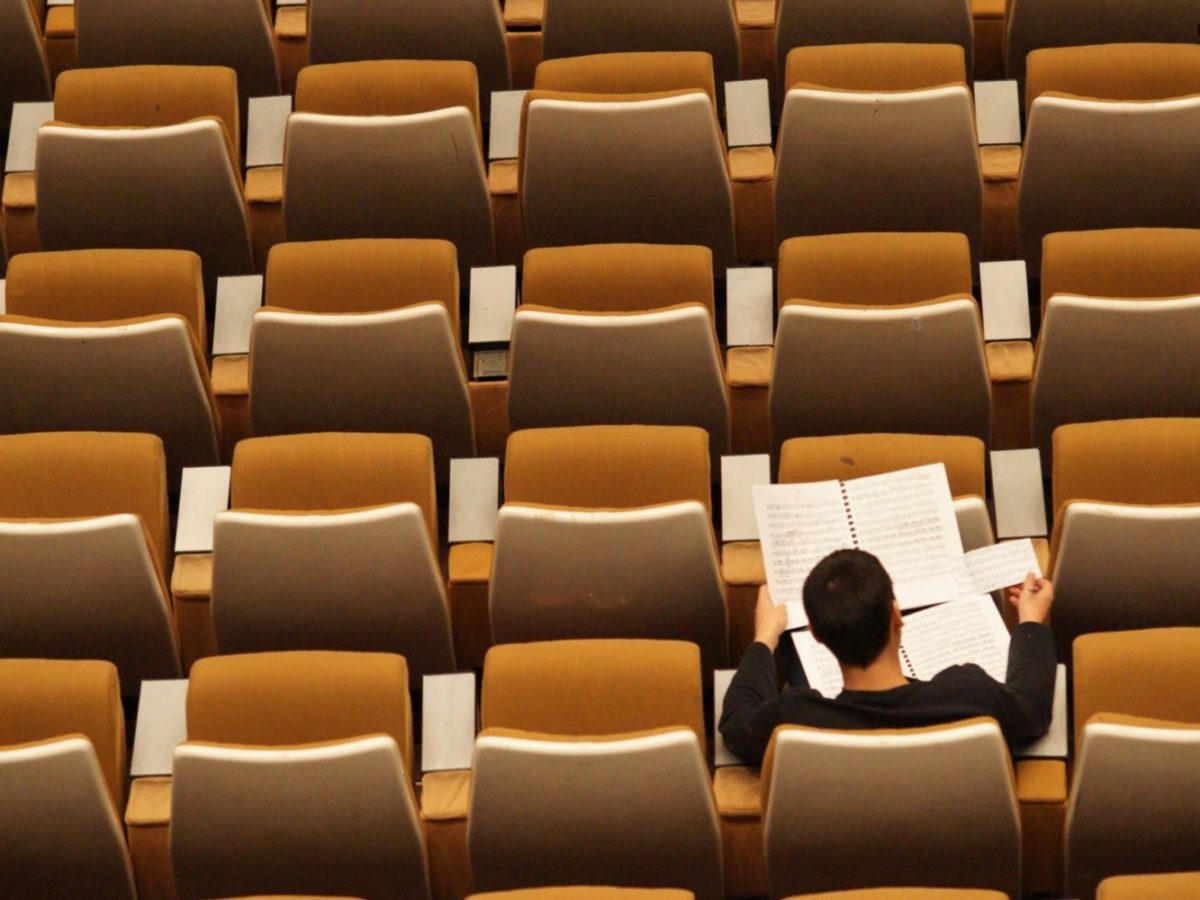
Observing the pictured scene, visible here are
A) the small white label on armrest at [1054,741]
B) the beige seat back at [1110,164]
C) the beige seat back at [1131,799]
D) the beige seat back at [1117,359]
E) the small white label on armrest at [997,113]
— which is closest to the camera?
the beige seat back at [1131,799]

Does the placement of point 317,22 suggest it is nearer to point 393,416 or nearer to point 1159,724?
point 393,416

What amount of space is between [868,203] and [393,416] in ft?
1.14

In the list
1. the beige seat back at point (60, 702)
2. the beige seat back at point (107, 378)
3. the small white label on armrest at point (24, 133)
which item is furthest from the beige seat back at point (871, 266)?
the small white label on armrest at point (24, 133)

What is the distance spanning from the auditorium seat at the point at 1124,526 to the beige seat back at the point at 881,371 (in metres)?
0.09

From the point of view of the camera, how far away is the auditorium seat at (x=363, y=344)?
49.0 inches

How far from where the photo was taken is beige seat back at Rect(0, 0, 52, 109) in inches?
61.9

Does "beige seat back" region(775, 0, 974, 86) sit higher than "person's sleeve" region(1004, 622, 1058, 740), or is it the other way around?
"beige seat back" region(775, 0, 974, 86)

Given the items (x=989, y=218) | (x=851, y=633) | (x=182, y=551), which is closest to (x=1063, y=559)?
(x=851, y=633)

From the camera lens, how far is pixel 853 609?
1000 mm

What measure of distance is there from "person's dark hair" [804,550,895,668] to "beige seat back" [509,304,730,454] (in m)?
0.25

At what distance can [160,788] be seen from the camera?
1099mm

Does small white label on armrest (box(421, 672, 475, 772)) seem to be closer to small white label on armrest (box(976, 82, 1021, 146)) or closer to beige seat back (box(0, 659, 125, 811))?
beige seat back (box(0, 659, 125, 811))

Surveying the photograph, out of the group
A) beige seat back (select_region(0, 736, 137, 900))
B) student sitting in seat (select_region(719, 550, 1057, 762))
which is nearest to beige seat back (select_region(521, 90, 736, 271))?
student sitting in seat (select_region(719, 550, 1057, 762))

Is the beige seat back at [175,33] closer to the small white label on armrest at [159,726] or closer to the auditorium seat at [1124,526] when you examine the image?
the small white label on armrest at [159,726]
